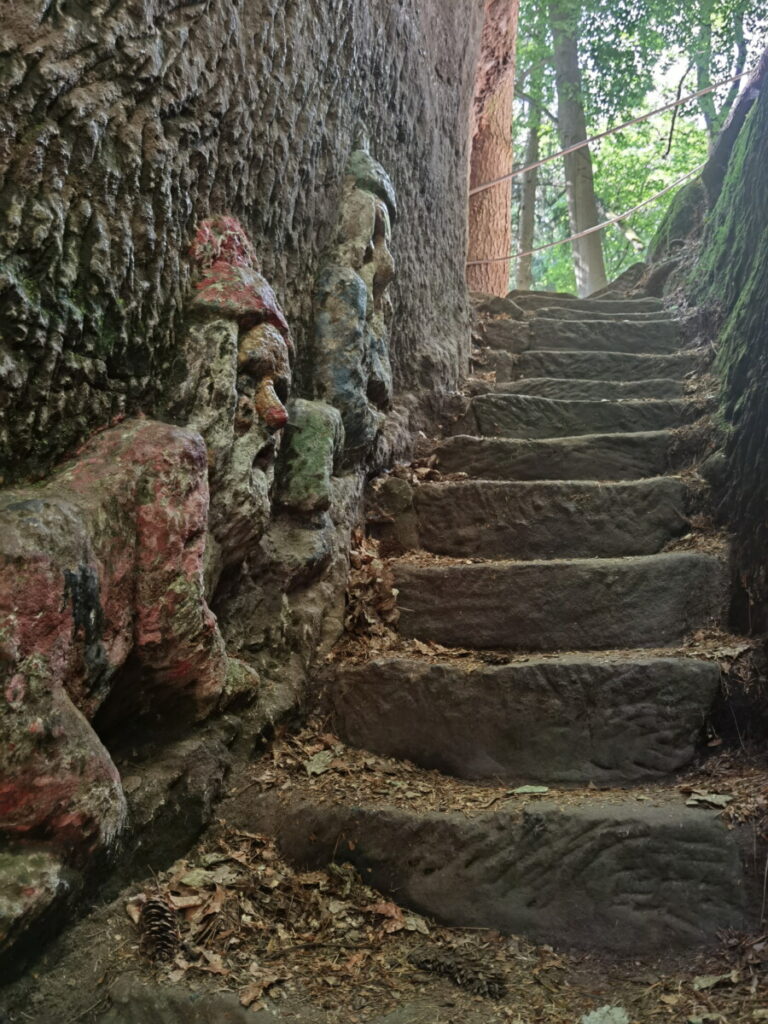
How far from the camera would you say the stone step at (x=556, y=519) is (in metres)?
3.57

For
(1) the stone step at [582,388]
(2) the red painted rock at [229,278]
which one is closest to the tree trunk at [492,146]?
(1) the stone step at [582,388]

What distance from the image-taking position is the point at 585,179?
10.8 m

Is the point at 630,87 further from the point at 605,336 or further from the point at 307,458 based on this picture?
the point at 307,458

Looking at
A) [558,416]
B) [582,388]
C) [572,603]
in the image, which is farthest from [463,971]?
[582,388]

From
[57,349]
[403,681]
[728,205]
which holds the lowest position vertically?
[403,681]

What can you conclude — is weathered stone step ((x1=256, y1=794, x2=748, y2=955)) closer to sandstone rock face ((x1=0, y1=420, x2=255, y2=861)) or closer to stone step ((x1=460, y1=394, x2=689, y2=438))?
sandstone rock face ((x1=0, y1=420, x2=255, y2=861))

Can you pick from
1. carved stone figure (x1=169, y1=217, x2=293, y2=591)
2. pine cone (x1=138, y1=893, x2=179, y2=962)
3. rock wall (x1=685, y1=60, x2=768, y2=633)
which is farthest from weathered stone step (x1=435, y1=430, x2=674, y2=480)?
pine cone (x1=138, y1=893, x2=179, y2=962)

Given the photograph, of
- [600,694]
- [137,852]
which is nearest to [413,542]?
[600,694]

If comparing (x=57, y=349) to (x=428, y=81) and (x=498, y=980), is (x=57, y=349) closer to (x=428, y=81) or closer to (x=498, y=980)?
(x=498, y=980)

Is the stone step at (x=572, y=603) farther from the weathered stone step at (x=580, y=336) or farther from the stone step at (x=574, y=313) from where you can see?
the stone step at (x=574, y=313)

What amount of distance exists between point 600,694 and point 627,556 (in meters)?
0.96

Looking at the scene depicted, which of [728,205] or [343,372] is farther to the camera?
[728,205]

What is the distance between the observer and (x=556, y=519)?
143 inches

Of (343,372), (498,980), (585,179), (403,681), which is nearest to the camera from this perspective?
(498,980)
